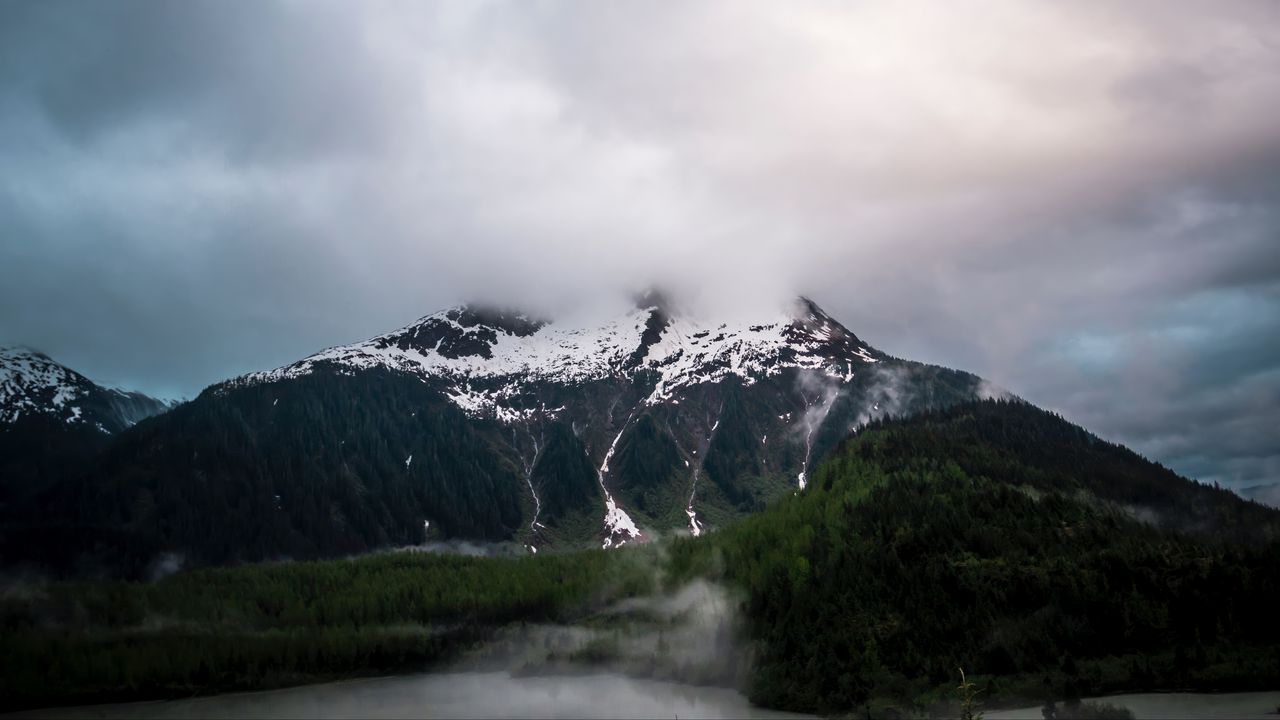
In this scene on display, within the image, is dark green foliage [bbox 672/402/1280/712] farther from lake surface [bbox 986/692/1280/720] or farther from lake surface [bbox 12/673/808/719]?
lake surface [bbox 12/673/808/719]

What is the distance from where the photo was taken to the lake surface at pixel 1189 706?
14812cm

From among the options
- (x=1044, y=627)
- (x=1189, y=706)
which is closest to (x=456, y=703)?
(x=1044, y=627)

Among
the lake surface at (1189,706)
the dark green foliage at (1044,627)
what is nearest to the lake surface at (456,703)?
the dark green foliage at (1044,627)

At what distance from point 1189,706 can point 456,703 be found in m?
114

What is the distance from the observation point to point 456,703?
180875 mm

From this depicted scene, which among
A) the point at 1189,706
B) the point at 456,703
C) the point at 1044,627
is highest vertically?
the point at 1044,627

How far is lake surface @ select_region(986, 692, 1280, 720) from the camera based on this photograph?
486 ft

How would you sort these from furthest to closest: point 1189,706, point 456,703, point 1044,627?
point 456,703
point 1044,627
point 1189,706

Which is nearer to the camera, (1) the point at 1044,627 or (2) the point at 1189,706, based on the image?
(2) the point at 1189,706

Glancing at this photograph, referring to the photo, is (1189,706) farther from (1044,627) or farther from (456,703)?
(456,703)

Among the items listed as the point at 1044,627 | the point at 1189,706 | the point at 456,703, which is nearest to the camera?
the point at 1189,706

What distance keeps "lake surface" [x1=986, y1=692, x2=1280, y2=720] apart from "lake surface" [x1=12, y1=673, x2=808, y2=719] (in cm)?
3948

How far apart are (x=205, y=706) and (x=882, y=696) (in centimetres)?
11359

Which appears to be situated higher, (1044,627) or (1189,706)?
(1044,627)
